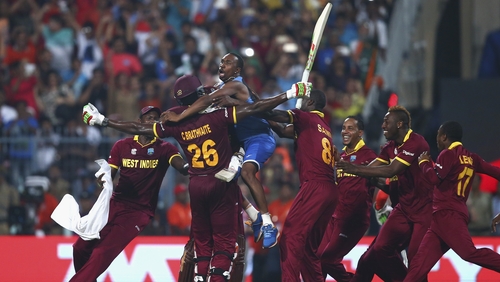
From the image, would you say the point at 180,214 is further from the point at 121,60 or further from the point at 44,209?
the point at 121,60

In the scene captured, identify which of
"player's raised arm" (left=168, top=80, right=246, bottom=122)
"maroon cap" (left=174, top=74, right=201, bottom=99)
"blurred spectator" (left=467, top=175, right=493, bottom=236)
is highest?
"maroon cap" (left=174, top=74, right=201, bottom=99)

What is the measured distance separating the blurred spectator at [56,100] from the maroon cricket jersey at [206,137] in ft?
22.5

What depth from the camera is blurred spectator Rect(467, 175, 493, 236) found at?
14.1 meters

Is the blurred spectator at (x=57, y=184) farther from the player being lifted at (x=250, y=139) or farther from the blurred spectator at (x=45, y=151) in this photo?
the player being lifted at (x=250, y=139)

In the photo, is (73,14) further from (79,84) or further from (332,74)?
(332,74)

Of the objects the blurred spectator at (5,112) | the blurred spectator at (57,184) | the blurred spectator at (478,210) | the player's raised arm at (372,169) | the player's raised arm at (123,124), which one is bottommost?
the blurred spectator at (478,210)

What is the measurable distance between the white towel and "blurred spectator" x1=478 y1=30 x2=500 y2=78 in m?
8.82

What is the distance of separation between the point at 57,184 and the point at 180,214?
2.25 meters

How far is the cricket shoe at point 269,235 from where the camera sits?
9.76m

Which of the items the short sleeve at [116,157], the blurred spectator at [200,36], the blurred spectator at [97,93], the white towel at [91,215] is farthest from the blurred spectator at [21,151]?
the blurred spectator at [200,36]

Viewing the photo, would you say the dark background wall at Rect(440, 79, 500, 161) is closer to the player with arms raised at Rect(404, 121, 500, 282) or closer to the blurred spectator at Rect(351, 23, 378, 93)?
the blurred spectator at Rect(351, 23, 378, 93)

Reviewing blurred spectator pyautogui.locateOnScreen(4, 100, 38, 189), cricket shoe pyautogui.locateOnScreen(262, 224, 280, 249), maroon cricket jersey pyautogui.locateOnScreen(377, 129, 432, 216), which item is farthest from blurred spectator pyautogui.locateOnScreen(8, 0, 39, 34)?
maroon cricket jersey pyautogui.locateOnScreen(377, 129, 432, 216)

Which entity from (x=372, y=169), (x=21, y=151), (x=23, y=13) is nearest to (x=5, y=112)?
(x=21, y=151)

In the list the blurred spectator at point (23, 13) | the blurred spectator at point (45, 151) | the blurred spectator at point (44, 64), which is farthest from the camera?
the blurred spectator at point (23, 13)
